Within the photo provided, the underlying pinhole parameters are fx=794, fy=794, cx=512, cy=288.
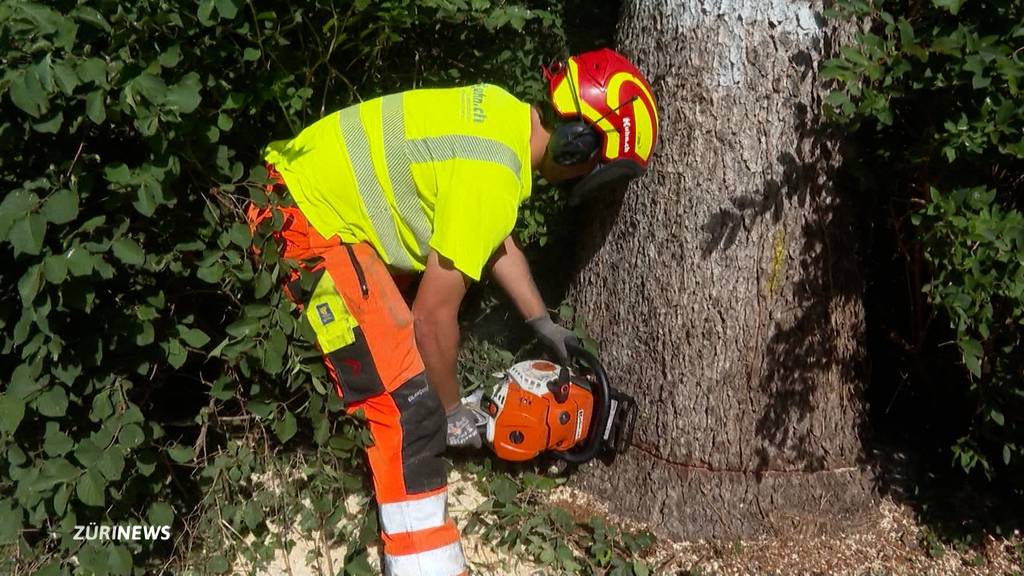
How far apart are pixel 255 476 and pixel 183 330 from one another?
816 mm

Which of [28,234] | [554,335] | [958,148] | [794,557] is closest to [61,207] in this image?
[28,234]

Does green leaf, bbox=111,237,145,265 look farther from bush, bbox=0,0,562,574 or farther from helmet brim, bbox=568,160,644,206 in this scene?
helmet brim, bbox=568,160,644,206

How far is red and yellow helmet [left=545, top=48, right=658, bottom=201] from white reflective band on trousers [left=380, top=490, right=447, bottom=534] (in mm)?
1267

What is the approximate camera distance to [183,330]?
2479mm

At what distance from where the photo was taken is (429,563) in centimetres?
262

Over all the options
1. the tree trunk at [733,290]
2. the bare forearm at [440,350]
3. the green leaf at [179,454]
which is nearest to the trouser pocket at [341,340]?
the bare forearm at [440,350]

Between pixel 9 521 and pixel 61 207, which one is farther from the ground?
pixel 61 207

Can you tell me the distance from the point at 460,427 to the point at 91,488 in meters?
1.22

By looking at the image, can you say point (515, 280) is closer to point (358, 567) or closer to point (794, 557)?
point (358, 567)

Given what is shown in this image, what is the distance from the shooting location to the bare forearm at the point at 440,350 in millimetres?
2617

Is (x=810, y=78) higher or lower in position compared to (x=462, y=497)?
higher

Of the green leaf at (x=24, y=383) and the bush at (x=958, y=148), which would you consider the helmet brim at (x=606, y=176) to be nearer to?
the bush at (x=958, y=148)

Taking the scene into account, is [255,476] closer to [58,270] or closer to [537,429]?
[537,429]

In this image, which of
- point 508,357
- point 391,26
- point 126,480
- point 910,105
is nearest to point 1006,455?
point 910,105
